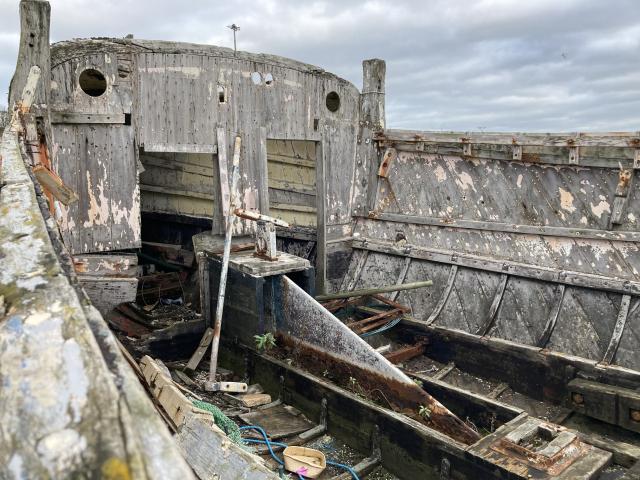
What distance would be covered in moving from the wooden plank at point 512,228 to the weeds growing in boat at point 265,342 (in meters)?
2.92

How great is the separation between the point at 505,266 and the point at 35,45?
19.4 ft

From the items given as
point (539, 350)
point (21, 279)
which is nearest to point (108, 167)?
point (539, 350)

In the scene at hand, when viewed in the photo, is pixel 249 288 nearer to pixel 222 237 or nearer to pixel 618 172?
pixel 222 237

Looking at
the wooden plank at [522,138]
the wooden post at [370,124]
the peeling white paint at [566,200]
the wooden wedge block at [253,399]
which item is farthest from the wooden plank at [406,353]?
the wooden plank at [522,138]

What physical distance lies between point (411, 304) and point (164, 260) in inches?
189

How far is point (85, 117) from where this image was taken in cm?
632

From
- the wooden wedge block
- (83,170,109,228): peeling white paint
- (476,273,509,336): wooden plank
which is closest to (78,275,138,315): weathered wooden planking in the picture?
(83,170,109,228): peeling white paint

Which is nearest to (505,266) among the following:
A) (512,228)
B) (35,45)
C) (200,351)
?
(512,228)

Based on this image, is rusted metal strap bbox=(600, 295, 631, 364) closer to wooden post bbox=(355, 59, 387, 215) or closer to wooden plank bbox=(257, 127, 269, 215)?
wooden post bbox=(355, 59, 387, 215)

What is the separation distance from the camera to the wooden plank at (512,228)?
244 inches

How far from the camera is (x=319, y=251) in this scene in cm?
872

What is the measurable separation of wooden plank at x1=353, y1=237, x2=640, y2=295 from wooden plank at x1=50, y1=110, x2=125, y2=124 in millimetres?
3998

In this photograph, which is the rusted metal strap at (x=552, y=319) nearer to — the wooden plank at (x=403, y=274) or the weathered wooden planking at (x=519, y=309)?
the weathered wooden planking at (x=519, y=309)

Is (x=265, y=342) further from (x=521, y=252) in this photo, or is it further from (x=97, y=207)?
(x=521, y=252)
